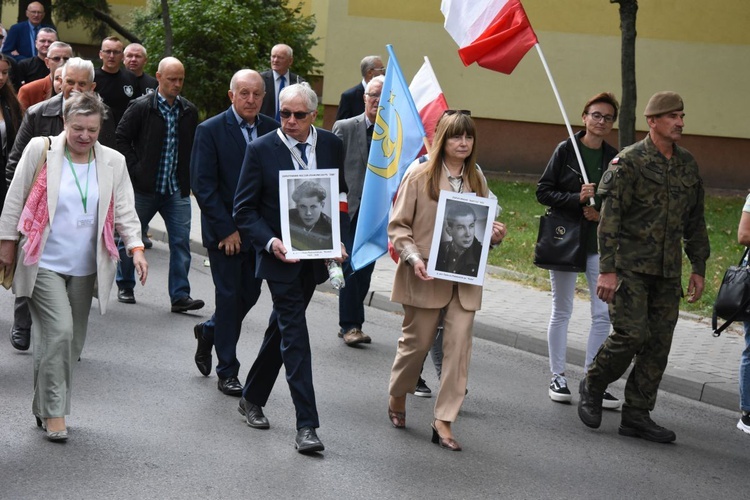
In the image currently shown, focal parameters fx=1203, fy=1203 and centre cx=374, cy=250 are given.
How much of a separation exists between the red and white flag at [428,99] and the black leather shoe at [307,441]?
2.73 meters

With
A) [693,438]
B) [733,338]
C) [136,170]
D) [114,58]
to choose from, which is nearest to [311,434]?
[693,438]

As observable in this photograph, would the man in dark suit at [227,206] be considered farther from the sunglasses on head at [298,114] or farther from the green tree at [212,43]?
the green tree at [212,43]

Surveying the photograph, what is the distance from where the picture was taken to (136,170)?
33.8 ft

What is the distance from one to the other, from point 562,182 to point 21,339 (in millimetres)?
3931

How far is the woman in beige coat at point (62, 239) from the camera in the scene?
6402mm

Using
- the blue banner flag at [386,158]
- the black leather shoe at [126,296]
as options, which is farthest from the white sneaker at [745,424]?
the black leather shoe at [126,296]

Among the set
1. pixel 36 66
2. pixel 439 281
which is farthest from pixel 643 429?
pixel 36 66

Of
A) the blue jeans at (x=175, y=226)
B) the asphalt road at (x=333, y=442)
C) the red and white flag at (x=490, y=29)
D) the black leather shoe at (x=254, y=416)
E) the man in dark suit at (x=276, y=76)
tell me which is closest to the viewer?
the asphalt road at (x=333, y=442)

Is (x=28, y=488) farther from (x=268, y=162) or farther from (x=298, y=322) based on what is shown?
(x=268, y=162)

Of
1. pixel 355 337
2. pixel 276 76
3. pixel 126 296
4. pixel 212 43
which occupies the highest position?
pixel 212 43

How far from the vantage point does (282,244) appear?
6535 millimetres

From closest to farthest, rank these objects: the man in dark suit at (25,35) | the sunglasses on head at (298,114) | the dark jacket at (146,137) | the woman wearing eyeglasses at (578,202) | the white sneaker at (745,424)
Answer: the sunglasses on head at (298,114) → the white sneaker at (745,424) → the woman wearing eyeglasses at (578,202) → the dark jacket at (146,137) → the man in dark suit at (25,35)

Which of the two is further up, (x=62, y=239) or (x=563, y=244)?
(x=563, y=244)

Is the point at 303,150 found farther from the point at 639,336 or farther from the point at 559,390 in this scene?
the point at 559,390
